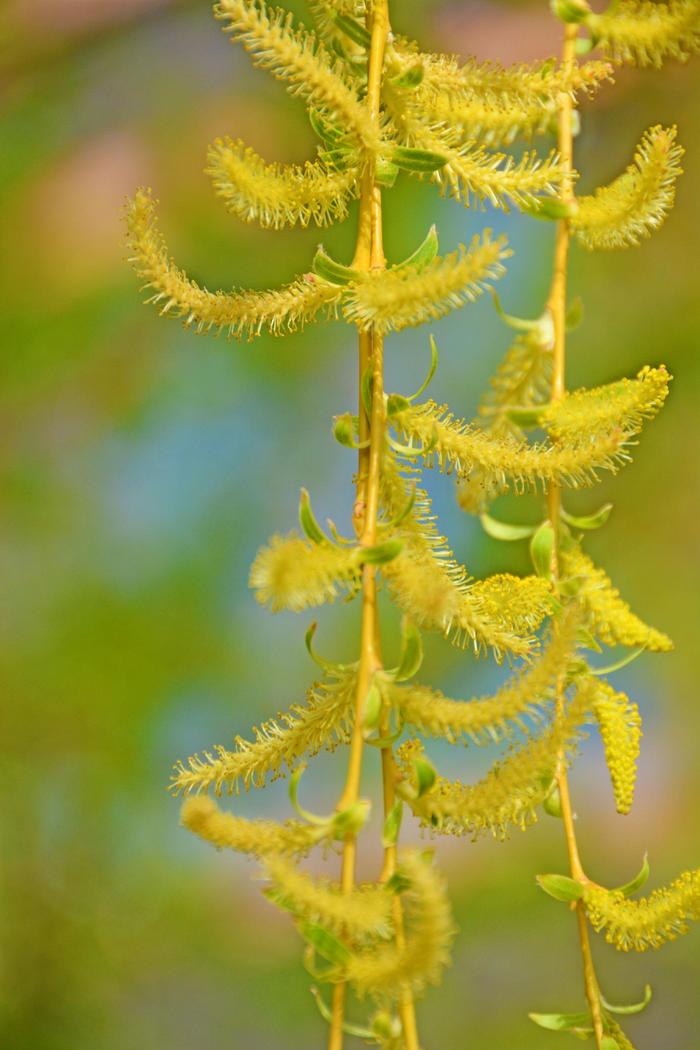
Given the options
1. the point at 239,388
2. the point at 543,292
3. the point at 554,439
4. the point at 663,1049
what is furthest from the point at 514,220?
the point at 663,1049

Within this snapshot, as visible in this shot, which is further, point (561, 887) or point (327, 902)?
point (561, 887)

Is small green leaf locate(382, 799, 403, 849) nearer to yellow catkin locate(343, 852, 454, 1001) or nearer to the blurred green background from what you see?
yellow catkin locate(343, 852, 454, 1001)

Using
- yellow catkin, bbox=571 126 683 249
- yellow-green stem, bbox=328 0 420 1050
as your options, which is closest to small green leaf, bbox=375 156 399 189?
yellow-green stem, bbox=328 0 420 1050

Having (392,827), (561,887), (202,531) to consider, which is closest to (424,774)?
(392,827)

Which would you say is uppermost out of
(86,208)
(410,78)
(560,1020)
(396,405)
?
(86,208)

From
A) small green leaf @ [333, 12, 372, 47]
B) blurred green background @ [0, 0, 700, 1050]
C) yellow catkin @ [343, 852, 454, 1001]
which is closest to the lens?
yellow catkin @ [343, 852, 454, 1001]

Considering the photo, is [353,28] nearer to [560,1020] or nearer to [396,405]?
[396,405]

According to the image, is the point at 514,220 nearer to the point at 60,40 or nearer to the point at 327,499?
the point at 327,499
